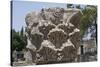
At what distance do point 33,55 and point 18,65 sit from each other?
0.21m

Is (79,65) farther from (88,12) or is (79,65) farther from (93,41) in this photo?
(88,12)

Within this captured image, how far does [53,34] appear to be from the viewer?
2.34 metres

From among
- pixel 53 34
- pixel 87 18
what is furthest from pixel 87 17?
pixel 53 34

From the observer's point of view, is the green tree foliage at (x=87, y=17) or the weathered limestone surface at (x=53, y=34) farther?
the green tree foliage at (x=87, y=17)

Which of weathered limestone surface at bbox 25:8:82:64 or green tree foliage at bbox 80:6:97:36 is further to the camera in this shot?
green tree foliage at bbox 80:6:97:36

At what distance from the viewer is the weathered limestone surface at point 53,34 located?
227 centimetres

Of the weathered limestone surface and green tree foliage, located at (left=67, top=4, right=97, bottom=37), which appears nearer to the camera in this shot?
the weathered limestone surface

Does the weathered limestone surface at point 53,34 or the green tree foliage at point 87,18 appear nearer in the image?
the weathered limestone surface at point 53,34

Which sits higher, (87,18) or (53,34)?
(87,18)

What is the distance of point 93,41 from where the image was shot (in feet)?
8.25

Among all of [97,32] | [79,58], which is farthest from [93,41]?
[79,58]

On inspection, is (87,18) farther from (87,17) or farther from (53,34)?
(53,34)

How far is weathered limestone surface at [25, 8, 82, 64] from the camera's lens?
2.27m
